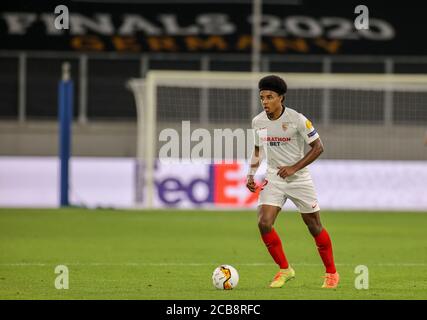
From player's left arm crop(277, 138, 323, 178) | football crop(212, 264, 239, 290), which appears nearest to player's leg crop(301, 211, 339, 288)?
player's left arm crop(277, 138, 323, 178)

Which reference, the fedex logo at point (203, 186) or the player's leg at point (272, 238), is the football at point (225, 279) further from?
the fedex logo at point (203, 186)

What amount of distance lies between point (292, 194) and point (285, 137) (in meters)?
0.53

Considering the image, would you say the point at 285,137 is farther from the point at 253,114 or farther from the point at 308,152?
the point at 253,114

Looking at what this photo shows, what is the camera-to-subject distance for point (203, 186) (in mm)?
23219

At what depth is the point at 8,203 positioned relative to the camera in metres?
23.6

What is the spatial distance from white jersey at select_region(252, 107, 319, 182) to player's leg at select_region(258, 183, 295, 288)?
14cm

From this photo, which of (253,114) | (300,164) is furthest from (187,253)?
(253,114)

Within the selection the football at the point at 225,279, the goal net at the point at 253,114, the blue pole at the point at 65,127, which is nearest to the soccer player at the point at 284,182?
the football at the point at 225,279

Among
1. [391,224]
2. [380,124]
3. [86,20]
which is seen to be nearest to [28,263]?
[391,224]

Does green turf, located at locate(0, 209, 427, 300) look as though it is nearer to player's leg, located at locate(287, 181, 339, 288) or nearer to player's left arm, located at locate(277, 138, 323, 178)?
player's leg, located at locate(287, 181, 339, 288)

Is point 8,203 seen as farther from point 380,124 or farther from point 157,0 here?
point 157,0

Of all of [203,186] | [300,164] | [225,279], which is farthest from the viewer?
[203,186]

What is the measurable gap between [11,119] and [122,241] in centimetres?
1371
